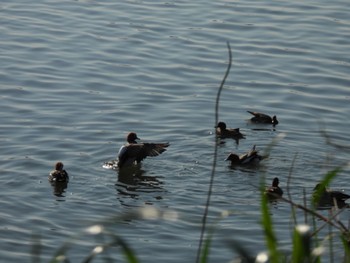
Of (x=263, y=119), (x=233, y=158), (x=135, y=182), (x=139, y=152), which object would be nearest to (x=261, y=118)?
(x=263, y=119)

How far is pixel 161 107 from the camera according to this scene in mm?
14742

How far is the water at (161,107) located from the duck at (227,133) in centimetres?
13

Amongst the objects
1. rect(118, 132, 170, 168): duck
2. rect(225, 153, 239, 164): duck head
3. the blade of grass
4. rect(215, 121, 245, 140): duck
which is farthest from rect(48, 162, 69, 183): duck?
the blade of grass

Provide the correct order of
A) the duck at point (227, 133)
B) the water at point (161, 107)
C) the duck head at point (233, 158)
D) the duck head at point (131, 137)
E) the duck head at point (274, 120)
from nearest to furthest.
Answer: the water at point (161, 107)
the duck head at point (233, 158)
the duck head at point (131, 137)
the duck at point (227, 133)
the duck head at point (274, 120)

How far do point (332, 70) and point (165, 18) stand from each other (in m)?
4.12

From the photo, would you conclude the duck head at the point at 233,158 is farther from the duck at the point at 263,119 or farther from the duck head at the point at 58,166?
the duck head at the point at 58,166

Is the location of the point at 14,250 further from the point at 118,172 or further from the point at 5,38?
the point at 5,38

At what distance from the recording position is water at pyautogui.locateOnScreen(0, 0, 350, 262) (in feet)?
34.6

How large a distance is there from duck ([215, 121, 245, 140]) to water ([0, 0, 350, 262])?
13 cm

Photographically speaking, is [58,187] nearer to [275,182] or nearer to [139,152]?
[139,152]

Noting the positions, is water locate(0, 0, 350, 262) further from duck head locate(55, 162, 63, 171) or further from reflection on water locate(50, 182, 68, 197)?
duck head locate(55, 162, 63, 171)

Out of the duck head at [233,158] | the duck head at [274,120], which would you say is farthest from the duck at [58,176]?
the duck head at [274,120]

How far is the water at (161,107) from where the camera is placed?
34.6 ft

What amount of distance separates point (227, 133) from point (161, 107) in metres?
1.55
